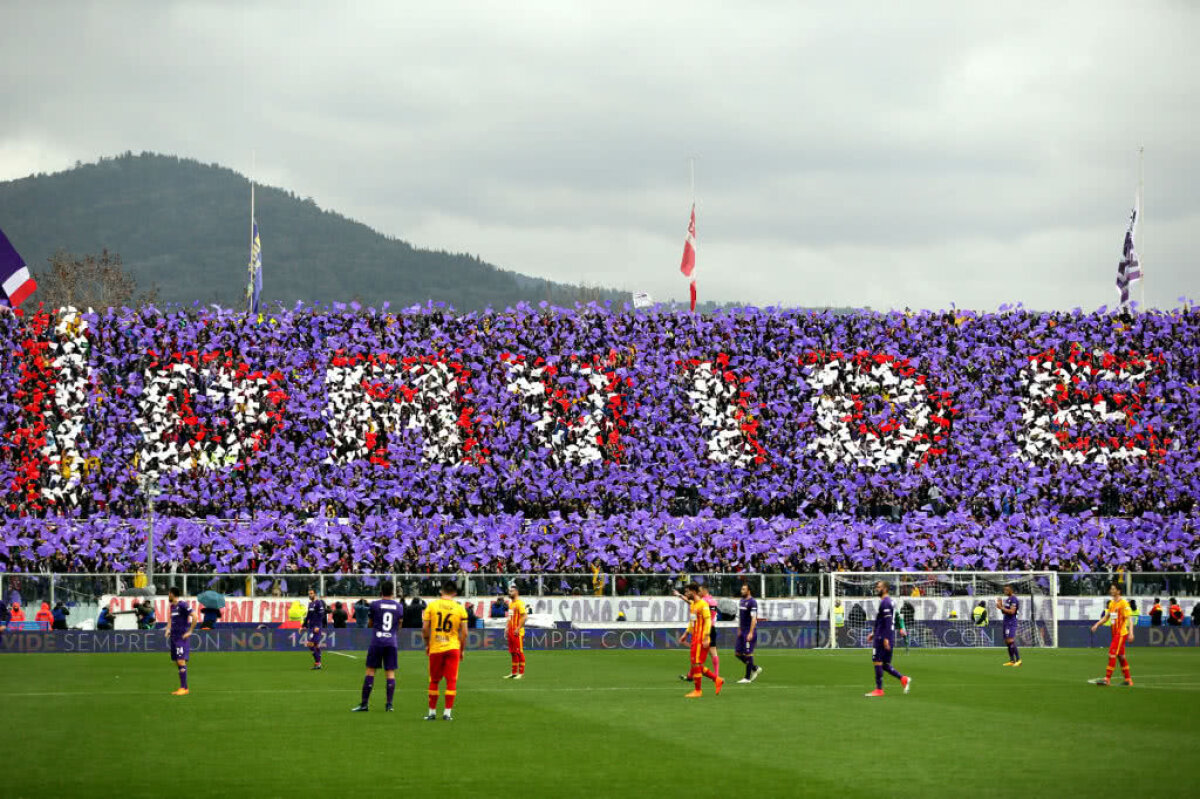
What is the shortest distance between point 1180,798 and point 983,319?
50.4 meters

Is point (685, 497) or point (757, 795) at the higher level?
point (685, 497)

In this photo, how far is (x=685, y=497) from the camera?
57.0m

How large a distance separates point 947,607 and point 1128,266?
2350 centimetres

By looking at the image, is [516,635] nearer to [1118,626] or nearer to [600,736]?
[600,736]

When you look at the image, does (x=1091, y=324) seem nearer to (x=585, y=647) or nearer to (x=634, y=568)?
(x=634, y=568)

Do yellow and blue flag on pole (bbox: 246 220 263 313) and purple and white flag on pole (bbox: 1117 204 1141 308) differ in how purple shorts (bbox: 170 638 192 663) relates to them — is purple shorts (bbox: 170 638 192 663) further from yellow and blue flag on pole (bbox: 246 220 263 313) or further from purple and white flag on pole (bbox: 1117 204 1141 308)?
purple and white flag on pole (bbox: 1117 204 1141 308)

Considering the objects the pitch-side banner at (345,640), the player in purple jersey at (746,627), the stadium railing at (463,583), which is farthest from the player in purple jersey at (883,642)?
the stadium railing at (463,583)

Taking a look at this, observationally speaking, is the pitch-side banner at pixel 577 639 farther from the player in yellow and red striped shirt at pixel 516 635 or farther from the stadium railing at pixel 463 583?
the player in yellow and red striped shirt at pixel 516 635

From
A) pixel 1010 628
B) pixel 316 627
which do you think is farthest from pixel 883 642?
pixel 316 627

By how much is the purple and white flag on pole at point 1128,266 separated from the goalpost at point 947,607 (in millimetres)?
20581

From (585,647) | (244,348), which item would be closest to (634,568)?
(585,647)

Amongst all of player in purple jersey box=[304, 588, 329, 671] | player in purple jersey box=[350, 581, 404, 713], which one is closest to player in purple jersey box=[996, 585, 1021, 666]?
player in purple jersey box=[304, 588, 329, 671]

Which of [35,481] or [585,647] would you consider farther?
[35,481]

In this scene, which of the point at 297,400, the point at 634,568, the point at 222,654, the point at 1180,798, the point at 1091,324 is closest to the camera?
the point at 1180,798
